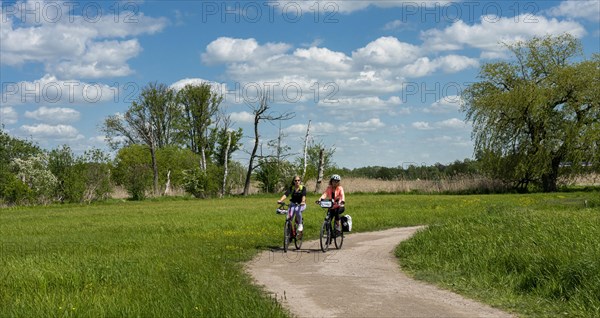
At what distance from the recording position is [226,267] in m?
12.9

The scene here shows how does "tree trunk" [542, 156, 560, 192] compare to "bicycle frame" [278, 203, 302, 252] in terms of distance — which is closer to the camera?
"bicycle frame" [278, 203, 302, 252]

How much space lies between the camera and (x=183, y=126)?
72.8 metres

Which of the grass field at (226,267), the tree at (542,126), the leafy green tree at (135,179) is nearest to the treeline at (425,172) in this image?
the tree at (542,126)

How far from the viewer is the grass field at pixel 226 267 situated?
8961 millimetres

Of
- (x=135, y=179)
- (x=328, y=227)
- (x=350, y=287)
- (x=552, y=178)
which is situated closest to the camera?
(x=350, y=287)

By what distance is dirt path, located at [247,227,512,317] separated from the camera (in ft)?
28.8

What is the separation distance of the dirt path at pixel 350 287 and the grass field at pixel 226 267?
1.36ft

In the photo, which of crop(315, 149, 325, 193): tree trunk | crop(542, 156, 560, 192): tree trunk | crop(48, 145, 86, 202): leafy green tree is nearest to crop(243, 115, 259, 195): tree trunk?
crop(315, 149, 325, 193): tree trunk

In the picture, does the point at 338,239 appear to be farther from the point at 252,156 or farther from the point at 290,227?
the point at 252,156

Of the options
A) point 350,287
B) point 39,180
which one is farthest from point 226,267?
point 39,180

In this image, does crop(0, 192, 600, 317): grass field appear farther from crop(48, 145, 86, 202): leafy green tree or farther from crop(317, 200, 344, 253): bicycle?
crop(48, 145, 86, 202): leafy green tree

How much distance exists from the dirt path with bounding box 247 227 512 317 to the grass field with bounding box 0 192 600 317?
42 centimetres

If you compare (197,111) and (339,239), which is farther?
(197,111)

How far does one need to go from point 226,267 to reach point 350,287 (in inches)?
129
